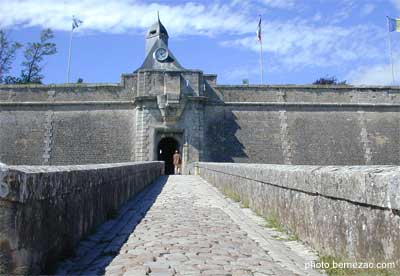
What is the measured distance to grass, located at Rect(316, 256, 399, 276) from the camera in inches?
97.0

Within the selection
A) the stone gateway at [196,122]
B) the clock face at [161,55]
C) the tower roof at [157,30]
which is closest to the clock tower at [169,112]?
the stone gateway at [196,122]

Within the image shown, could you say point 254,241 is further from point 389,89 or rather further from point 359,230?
point 389,89

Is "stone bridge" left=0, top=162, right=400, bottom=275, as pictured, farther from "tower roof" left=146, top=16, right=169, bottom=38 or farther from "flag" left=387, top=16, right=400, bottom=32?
"tower roof" left=146, top=16, right=169, bottom=38

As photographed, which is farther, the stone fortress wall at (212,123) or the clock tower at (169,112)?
the stone fortress wall at (212,123)

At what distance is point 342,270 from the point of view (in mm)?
2992

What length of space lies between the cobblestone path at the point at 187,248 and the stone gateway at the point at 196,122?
50.3 ft

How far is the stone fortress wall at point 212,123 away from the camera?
2197 cm

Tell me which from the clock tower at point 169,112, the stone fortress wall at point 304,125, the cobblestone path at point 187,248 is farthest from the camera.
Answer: the stone fortress wall at point 304,125

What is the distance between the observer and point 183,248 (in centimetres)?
405

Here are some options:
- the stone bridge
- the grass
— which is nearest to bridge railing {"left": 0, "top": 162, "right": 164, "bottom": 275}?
the stone bridge

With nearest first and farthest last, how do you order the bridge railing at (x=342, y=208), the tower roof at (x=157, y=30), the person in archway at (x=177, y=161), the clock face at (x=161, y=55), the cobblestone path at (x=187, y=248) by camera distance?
the bridge railing at (x=342, y=208) → the cobblestone path at (x=187, y=248) → the person in archway at (x=177, y=161) → the clock face at (x=161, y=55) → the tower roof at (x=157, y=30)

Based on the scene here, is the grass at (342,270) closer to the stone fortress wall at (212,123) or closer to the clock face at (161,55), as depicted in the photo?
the stone fortress wall at (212,123)

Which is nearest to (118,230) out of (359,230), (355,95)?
(359,230)

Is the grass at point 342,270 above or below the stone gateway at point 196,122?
below
